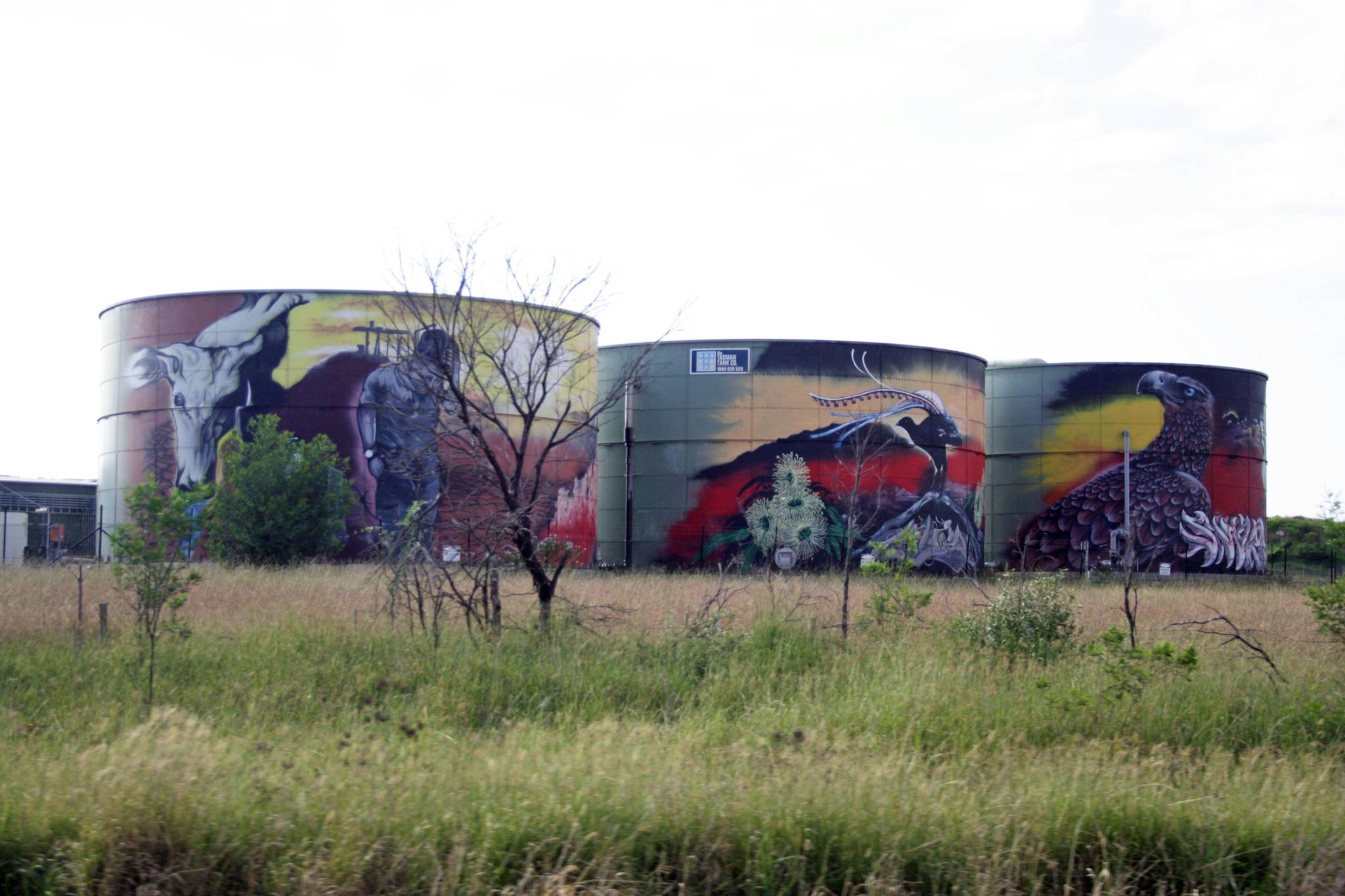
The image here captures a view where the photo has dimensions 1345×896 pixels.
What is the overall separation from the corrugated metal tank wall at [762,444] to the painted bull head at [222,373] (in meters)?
12.0

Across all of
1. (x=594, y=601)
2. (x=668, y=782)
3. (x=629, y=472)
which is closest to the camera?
(x=668, y=782)

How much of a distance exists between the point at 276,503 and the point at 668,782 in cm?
2453

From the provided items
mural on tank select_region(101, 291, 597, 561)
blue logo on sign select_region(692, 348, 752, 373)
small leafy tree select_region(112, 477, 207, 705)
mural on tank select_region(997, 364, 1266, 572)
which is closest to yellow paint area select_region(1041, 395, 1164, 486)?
mural on tank select_region(997, 364, 1266, 572)

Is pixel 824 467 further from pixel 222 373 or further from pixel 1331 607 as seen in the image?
pixel 1331 607

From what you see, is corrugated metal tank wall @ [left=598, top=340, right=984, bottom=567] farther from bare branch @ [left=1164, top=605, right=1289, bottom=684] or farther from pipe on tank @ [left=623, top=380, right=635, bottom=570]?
bare branch @ [left=1164, top=605, right=1289, bottom=684]

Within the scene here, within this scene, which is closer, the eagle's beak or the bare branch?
the bare branch

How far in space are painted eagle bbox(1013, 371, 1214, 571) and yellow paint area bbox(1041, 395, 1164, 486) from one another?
0.36m

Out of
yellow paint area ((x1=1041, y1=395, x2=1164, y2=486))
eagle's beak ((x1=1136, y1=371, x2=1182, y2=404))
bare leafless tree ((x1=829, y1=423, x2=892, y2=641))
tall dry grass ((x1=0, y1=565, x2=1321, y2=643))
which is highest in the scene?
eagle's beak ((x1=1136, y1=371, x2=1182, y2=404))

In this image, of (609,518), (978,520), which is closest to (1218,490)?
(978,520)

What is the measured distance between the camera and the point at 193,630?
1203 cm

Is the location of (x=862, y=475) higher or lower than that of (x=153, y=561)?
higher

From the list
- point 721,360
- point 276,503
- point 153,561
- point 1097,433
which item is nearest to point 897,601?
point 153,561

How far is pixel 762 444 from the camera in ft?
125

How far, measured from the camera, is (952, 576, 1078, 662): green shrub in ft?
34.7
